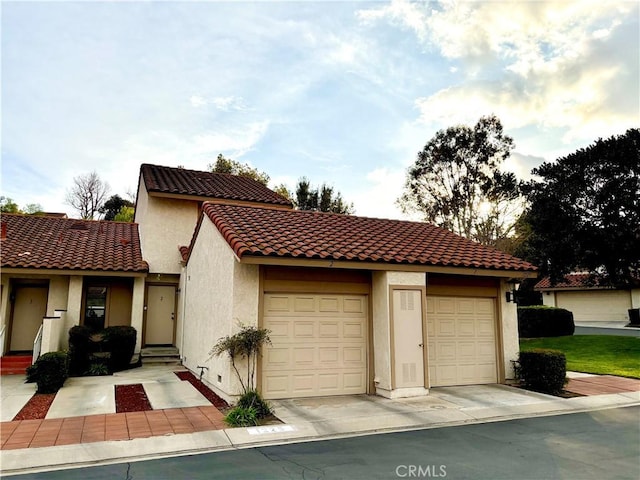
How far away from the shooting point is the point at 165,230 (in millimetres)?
16188

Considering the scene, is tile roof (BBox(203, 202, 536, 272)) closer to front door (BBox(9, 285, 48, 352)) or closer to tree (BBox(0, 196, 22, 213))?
front door (BBox(9, 285, 48, 352))

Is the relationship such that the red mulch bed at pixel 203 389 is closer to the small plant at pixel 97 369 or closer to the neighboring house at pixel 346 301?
the neighboring house at pixel 346 301

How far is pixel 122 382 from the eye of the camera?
10.9 meters

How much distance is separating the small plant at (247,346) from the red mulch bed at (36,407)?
3.33 m

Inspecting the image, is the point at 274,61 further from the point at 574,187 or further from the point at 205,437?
the point at 574,187

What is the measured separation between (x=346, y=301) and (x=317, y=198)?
88.3ft

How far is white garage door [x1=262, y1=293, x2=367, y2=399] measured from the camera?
914 centimetres

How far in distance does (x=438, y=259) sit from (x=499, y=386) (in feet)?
11.9

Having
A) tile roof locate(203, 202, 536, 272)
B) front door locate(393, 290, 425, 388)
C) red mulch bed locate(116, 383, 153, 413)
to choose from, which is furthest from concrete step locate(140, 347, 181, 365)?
front door locate(393, 290, 425, 388)

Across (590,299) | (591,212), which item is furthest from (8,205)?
(590,299)

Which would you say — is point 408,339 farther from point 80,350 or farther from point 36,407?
point 80,350

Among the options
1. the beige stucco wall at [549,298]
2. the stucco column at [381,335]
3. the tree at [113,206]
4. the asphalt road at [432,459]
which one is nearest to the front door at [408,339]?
the stucco column at [381,335]

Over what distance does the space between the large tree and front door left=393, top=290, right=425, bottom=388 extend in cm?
1506

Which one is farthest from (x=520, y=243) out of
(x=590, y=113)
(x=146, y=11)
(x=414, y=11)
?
(x=146, y=11)
